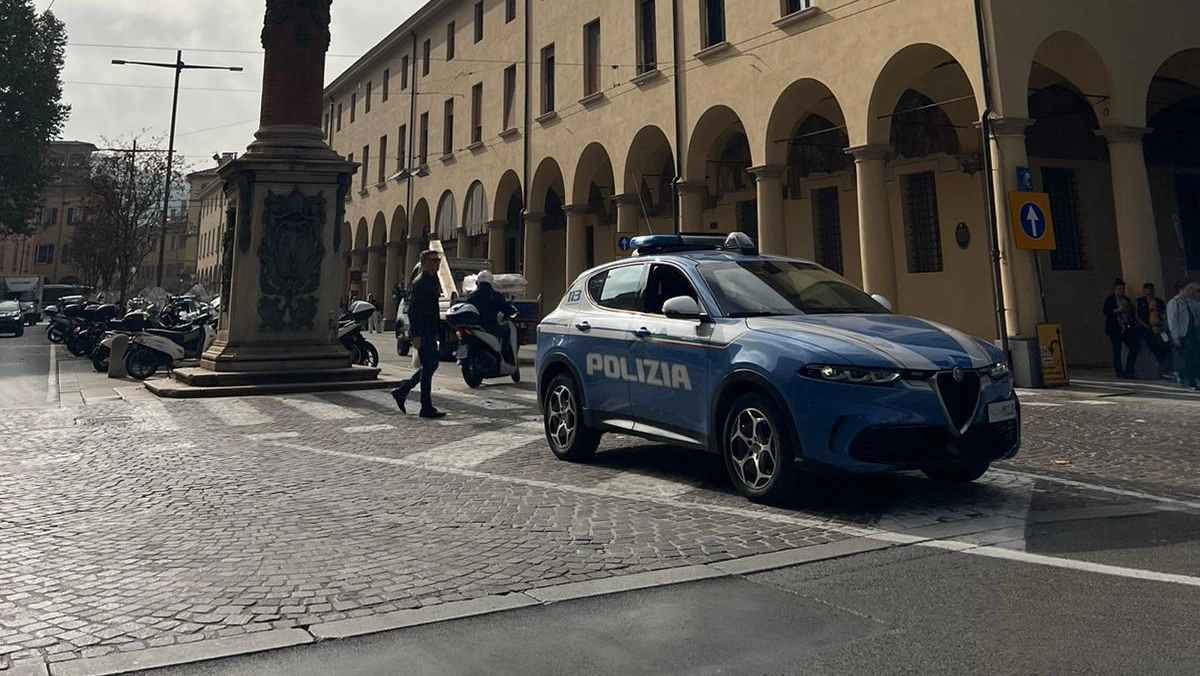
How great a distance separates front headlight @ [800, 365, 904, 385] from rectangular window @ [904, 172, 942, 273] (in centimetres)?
1575

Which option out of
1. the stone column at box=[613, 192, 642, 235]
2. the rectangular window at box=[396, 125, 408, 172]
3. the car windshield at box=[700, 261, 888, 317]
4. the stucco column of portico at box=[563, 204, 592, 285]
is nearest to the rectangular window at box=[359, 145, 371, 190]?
the rectangular window at box=[396, 125, 408, 172]

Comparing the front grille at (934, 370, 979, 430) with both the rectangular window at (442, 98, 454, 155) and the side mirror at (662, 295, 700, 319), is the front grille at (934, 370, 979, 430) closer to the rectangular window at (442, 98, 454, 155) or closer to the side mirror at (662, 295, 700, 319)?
the side mirror at (662, 295, 700, 319)

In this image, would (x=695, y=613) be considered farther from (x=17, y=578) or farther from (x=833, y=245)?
(x=833, y=245)

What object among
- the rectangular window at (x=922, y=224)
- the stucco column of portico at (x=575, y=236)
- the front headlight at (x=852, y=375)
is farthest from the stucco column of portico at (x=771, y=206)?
the front headlight at (x=852, y=375)

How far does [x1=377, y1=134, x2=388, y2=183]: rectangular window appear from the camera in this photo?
4078cm

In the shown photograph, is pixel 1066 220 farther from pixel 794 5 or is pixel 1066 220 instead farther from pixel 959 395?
pixel 959 395

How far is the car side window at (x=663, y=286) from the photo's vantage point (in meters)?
6.07

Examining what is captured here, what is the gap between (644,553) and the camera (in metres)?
4.23

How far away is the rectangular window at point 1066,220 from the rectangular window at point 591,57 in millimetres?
12925

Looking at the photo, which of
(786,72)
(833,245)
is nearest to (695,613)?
(786,72)

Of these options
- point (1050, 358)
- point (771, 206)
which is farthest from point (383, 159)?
point (1050, 358)

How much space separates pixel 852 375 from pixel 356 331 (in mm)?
12906

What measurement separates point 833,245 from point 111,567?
19.8 meters

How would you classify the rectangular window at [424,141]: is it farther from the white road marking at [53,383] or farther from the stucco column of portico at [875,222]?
the stucco column of portico at [875,222]
